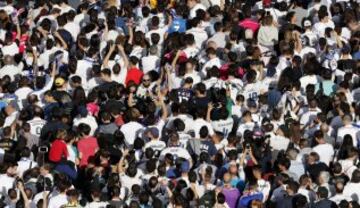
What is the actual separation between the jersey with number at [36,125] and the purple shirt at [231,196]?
4638 millimetres

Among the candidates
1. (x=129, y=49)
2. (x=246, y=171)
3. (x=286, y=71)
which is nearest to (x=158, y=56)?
(x=129, y=49)

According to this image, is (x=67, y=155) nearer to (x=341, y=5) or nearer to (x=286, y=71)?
(x=286, y=71)

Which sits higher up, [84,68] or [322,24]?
[322,24]

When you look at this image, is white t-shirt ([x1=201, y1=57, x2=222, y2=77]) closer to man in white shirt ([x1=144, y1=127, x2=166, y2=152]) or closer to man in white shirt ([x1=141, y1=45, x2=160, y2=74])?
man in white shirt ([x1=141, y1=45, x2=160, y2=74])

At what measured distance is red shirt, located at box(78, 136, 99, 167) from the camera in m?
31.6

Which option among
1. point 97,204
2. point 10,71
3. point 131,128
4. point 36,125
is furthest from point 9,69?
point 97,204

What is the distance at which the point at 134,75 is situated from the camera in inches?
1366

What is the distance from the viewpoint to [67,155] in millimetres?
31469

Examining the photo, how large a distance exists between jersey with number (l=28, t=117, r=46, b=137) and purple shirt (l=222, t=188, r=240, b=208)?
4.64 meters

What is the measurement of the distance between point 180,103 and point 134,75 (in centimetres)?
220

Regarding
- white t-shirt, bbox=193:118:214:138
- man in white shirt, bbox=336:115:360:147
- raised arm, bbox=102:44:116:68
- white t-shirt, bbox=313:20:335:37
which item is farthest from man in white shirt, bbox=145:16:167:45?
man in white shirt, bbox=336:115:360:147

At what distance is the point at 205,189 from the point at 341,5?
364 inches

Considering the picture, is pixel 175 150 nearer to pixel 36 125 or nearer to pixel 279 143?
pixel 279 143

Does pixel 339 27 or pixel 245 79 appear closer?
pixel 245 79
